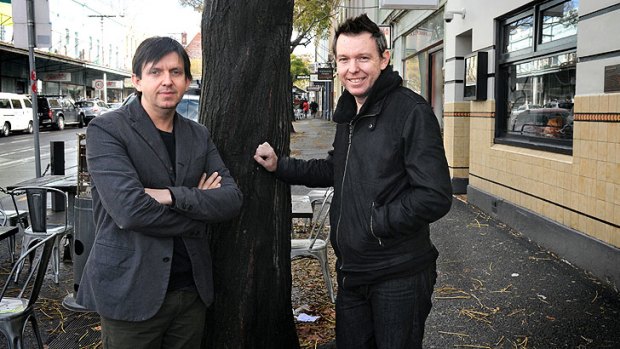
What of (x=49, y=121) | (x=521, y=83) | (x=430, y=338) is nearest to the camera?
(x=430, y=338)

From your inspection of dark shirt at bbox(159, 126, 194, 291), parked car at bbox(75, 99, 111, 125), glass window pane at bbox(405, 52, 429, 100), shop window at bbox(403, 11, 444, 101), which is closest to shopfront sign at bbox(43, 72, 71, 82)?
parked car at bbox(75, 99, 111, 125)

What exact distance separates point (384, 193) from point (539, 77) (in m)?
5.94

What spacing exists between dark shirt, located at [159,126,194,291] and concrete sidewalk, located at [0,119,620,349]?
2142 millimetres

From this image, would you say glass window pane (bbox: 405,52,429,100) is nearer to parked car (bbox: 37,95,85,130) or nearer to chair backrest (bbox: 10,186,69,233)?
chair backrest (bbox: 10,186,69,233)

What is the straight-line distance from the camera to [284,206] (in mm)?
3527

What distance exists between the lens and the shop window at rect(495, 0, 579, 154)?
6.93 m

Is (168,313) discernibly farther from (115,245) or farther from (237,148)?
(237,148)

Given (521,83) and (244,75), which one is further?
(521,83)

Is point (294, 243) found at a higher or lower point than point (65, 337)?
higher

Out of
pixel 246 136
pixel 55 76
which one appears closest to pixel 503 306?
pixel 246 136

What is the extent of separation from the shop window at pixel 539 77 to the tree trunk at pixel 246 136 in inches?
177

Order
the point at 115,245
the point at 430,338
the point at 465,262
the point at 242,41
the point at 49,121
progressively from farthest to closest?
the point at 49,121
the point at 465,262
the point at 430,338
the point at 242,41
the point at 115,245

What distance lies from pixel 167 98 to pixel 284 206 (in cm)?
116

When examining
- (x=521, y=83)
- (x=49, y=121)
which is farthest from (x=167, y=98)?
(x=49, y=121)
